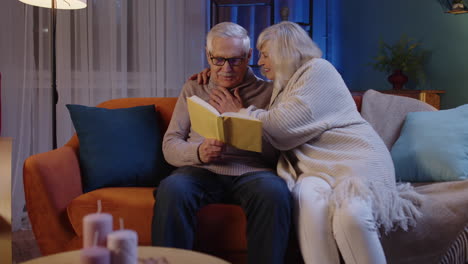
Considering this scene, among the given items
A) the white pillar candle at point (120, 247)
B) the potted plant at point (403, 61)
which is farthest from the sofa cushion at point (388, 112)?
the potted plant at point (403, 61)

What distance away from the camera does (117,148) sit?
188cm

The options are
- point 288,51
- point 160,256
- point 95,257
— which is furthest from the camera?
point 288,51

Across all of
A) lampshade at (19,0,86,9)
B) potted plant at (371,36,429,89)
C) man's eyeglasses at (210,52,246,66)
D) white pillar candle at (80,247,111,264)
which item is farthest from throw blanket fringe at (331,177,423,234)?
potted plant at (371,36,429,89)

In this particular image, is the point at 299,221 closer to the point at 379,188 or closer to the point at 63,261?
the point at 379,188

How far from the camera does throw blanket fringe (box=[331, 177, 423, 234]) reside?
4.41 feet

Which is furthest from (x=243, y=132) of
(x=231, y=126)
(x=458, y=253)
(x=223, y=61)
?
(x=458, y=253)

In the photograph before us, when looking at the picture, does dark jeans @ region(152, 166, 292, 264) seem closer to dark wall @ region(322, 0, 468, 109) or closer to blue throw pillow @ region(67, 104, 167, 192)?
blue throw pillow @ region(67, 104, 167, 192)

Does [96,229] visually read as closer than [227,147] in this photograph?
Yes

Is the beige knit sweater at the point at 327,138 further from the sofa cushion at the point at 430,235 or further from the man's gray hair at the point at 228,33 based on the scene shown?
the man's gray hair at the point at 228,33

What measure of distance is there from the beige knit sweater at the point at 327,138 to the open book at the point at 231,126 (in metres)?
0.13

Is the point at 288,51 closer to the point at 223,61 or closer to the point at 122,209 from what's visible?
the point at 223,61

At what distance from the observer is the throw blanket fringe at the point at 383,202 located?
1.34 m

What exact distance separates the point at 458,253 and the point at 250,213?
0.70m

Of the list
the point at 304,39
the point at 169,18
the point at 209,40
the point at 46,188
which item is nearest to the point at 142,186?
the point at 46,188
